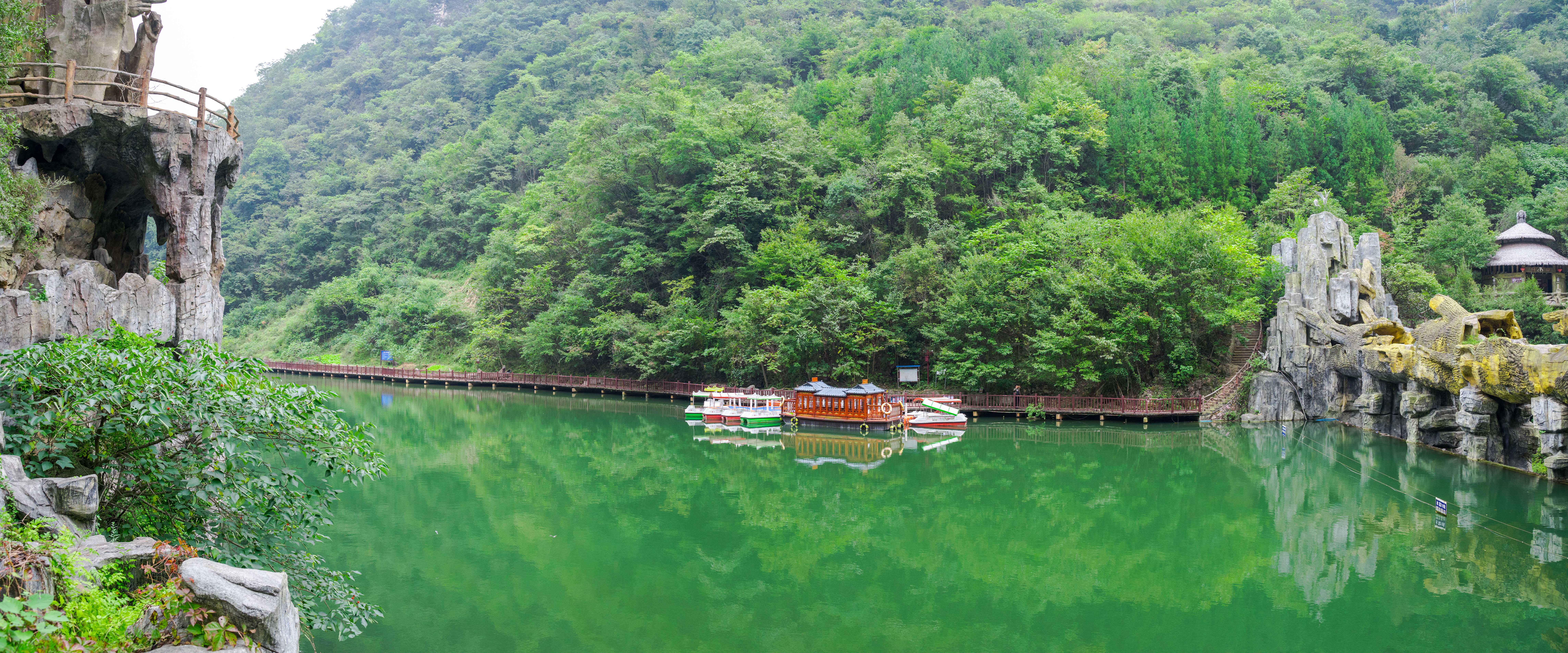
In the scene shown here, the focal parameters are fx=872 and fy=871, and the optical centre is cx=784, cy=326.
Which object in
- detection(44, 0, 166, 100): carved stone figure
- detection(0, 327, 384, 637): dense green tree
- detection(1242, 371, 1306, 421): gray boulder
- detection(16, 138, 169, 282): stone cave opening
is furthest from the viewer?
detection(1242, 371, 1306, 421): gray boulder

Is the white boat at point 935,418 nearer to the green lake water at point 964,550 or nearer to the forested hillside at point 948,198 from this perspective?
the forested hillside at point 948,198

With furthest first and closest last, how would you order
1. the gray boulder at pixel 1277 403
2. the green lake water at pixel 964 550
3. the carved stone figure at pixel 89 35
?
the gray boulder at pixel 1277 403 → the carved stone figure at pixel 89 35 → the green lake water at pixel 964 550

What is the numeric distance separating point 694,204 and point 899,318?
1020 cm

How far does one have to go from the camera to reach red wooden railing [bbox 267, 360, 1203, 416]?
78.2 feet

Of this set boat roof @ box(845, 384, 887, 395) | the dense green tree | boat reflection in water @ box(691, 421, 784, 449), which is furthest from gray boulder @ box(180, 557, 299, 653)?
boat roof @ box(845, 384, 887, 395)

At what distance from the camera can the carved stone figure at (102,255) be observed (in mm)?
10047

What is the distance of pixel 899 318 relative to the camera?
89.0 ft

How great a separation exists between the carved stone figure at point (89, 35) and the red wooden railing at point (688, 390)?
59.8ft

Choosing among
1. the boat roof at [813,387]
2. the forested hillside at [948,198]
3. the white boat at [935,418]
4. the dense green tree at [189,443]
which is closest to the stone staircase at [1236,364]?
the forested hillside at [948,198]

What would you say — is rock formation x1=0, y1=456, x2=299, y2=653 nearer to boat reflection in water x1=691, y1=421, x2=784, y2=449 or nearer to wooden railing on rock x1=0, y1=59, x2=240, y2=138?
wooden railing on rock x1=0, y1=59, x2=240, y2=138

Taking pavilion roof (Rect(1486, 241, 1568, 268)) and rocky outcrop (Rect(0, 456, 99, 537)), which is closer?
rocky outcrop (Rect(0, 456, 99, 537))

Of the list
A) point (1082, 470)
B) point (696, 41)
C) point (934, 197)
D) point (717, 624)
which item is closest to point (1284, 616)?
point (717, 624)

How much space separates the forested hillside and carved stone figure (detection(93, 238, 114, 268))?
716 inches

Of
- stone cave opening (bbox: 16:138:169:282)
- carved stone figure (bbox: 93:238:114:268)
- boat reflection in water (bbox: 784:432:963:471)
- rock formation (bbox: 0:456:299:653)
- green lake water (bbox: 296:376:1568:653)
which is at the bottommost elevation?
green lake water (bbox: 296:376:1568:653)
